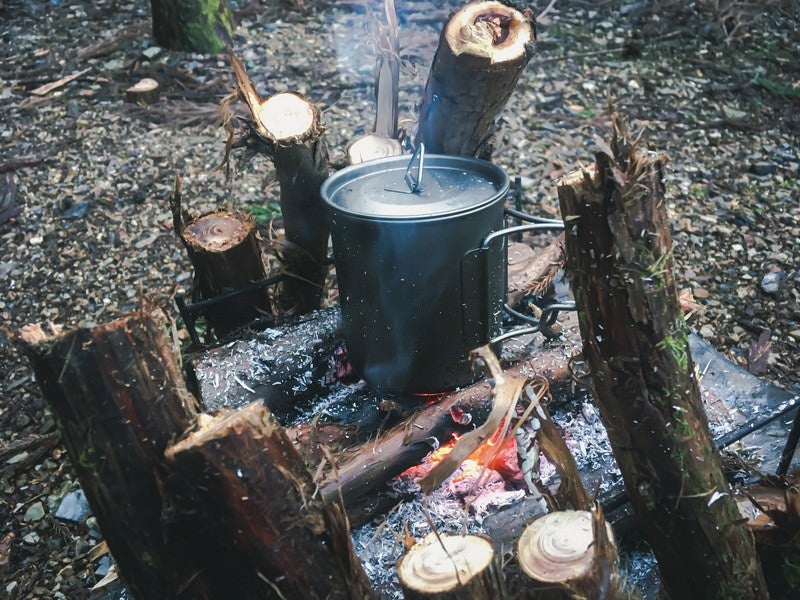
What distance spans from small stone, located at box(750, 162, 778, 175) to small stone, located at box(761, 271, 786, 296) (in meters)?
1.12

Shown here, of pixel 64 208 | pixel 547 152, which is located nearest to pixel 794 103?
pixel 547 152

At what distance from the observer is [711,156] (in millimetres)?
5074

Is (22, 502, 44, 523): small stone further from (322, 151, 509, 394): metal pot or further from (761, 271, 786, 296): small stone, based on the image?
(761, 271, 786, 296): small stone

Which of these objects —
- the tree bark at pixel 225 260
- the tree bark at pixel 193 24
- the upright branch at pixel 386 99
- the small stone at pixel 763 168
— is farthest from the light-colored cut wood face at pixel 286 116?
the tree bark at pixel 193 24

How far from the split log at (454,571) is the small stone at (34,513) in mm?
2134

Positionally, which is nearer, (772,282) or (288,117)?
(288,117)

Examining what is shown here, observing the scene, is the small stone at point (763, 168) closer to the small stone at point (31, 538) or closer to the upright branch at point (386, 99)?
the upright branch at point (386, 99)

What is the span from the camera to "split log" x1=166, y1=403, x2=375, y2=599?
1535 mm

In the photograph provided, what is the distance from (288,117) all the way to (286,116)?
0.01 m

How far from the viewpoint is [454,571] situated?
1624 mm

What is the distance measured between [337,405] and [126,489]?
1.22 m

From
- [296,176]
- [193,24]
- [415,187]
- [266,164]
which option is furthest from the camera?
[193,24]

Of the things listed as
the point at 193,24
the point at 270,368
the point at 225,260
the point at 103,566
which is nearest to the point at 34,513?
the point at 103,566

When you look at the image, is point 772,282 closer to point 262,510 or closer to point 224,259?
point 224,259
